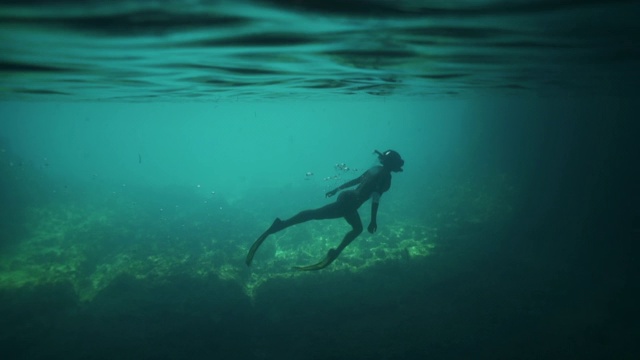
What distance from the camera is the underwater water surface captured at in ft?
21.4

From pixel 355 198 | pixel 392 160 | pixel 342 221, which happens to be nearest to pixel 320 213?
pixel 355 198

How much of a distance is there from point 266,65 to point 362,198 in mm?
5548

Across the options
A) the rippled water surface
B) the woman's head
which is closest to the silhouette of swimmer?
the woman's head

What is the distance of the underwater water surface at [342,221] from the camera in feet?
21.4

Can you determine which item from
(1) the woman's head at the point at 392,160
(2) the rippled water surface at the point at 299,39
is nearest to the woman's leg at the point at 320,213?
(1) the woman's head at the point at 392,160

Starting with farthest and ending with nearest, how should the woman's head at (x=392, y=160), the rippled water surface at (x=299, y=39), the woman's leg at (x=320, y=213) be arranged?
the woman's leg at (x=320, y=213) → the woman's head at (x=392, y=160) → the rippled water surface at (x=299, y=39)

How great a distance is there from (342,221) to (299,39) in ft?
78.4

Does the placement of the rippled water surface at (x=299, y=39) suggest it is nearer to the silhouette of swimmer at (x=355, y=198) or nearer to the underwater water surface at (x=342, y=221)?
the underwater water surface at (x=342, y=221)

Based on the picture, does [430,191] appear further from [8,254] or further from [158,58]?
[8,254]

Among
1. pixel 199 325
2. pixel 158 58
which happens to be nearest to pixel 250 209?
pixel 199 325

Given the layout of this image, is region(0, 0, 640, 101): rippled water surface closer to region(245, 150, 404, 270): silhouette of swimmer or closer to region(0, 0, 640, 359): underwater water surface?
region(0, 0, 640, 359): underwater water surface

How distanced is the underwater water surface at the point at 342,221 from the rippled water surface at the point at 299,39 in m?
0.07

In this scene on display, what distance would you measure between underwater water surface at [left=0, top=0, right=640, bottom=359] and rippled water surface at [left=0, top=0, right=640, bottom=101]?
73mm

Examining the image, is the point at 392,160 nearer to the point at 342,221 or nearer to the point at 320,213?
the point at 320,213
